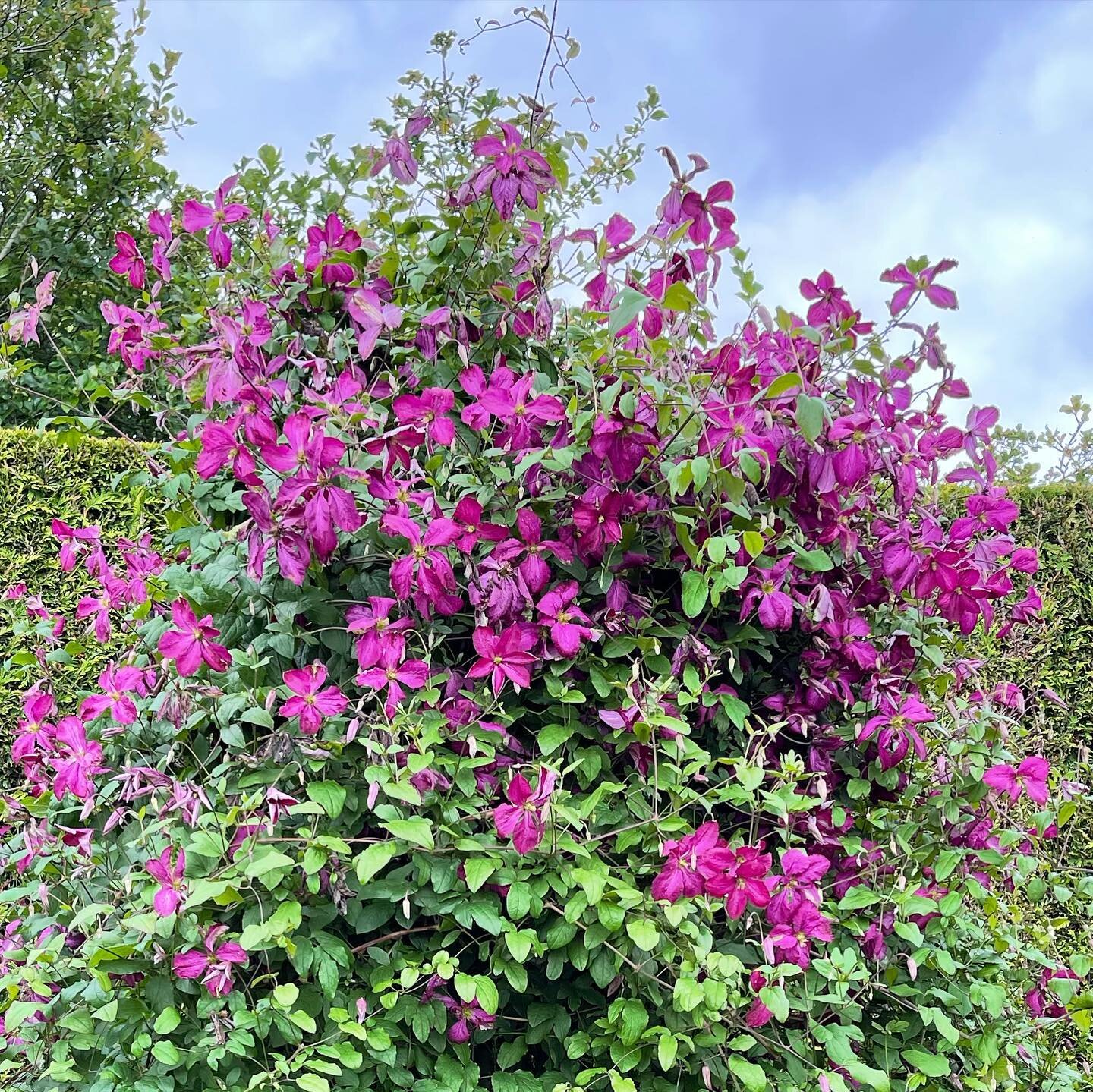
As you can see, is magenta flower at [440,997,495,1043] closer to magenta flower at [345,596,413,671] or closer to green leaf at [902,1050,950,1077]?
magenta flower at [345,596,413,671]

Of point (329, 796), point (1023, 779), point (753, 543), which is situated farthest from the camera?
point (1023, 779)

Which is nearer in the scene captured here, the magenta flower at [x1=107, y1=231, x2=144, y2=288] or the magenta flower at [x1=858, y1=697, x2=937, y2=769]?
the magenta flower at [x1=858, y1=697, x2=937, y2=769]

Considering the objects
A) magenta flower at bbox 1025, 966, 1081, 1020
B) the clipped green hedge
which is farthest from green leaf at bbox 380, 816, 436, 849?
the clipped green hedge

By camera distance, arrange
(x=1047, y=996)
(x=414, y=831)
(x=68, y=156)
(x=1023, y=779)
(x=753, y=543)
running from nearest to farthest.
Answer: (x=414, y=831)
(x=753, y=543)
(x=1023, y=779)
(x=1047, y=996)
(x=68, y=156)

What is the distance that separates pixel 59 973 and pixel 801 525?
1.60 m

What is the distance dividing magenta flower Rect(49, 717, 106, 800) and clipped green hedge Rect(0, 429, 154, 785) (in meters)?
2.13

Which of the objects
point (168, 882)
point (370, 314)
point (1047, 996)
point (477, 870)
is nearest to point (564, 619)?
point (477, 870)

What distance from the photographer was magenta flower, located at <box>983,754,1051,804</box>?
189 cm

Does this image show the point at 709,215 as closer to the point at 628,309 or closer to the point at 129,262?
the point at 628,309

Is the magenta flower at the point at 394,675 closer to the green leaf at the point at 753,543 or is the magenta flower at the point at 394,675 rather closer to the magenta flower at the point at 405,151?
the green leaf at the point at 753,543

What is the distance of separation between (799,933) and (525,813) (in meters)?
0.58

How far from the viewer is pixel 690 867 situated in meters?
1.47

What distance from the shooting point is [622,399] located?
159 cm

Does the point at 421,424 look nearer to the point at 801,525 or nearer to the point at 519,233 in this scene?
the point at 519,233
